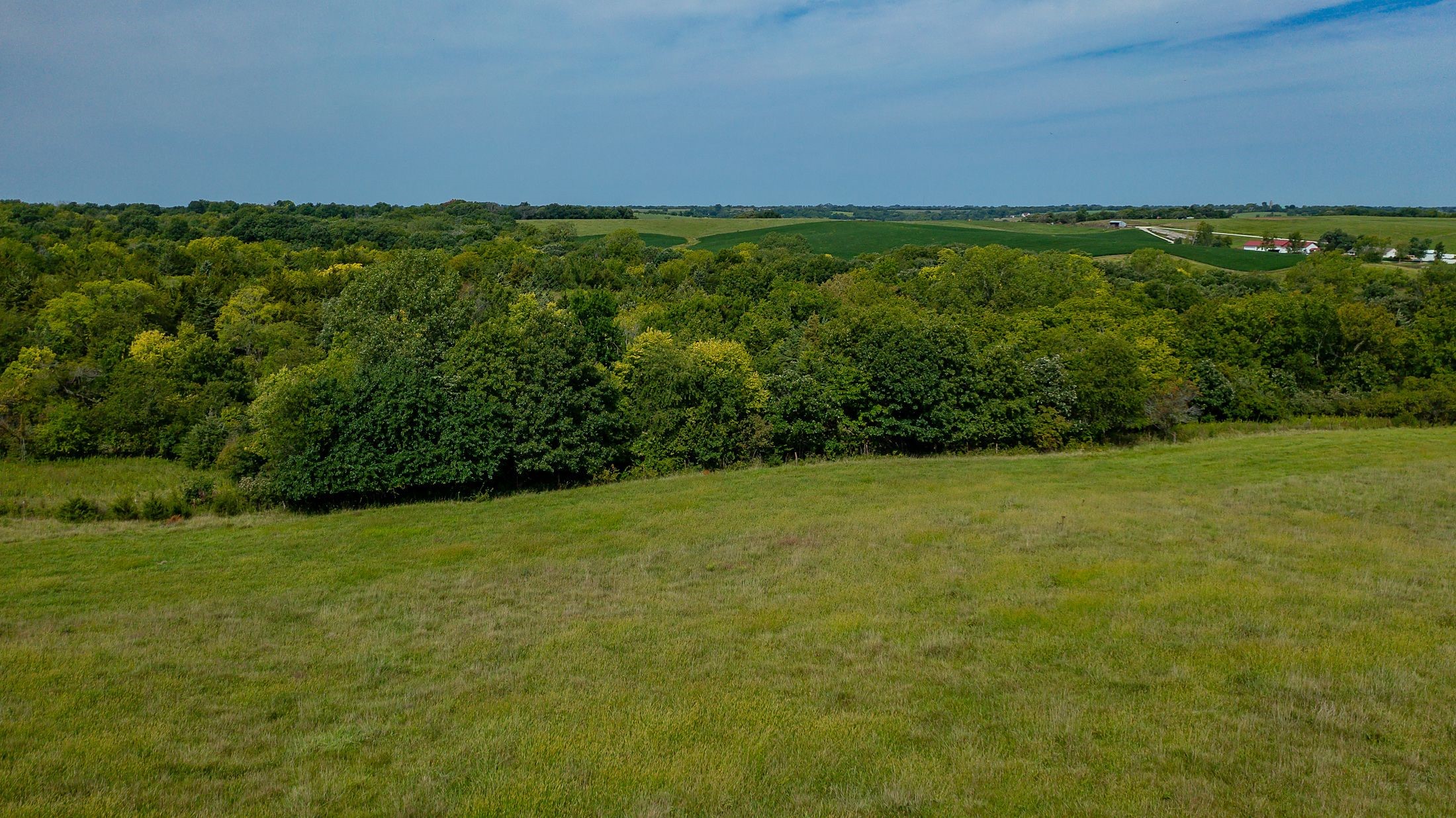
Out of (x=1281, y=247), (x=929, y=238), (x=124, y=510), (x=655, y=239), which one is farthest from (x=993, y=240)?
(x=124, y=510)

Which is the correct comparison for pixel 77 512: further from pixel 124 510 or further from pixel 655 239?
pixel 655 239

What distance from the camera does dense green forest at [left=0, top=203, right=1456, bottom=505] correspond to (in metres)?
38.9

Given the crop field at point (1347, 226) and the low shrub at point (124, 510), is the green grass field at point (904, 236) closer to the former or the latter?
the crop field at point (1347, 226)

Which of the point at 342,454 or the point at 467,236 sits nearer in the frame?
the point at 342,454

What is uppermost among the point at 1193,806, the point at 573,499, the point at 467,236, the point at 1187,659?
the point at 467,236

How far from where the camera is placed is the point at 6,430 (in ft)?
166

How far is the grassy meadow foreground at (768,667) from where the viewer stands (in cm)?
930

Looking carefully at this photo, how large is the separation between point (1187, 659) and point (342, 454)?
34763 millimetres

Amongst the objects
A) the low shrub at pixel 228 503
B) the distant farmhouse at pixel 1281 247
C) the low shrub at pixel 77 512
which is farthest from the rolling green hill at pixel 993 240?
the low shrub at pixel 77 512

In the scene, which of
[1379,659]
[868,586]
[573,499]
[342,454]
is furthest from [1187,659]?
[342,454]

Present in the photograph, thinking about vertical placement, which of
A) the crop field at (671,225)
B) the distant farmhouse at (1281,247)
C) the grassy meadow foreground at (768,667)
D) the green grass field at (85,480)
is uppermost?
the crop field at (671,225)

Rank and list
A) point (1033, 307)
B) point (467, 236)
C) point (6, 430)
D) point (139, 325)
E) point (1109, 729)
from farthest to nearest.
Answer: point (467, 236) → point (1033, 307) → point (139, 325) → point (6, 430) → point (1109, 729)

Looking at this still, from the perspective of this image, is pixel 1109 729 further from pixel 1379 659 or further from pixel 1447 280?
pixel 1447 280

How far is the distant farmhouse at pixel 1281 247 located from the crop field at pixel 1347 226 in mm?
5468
